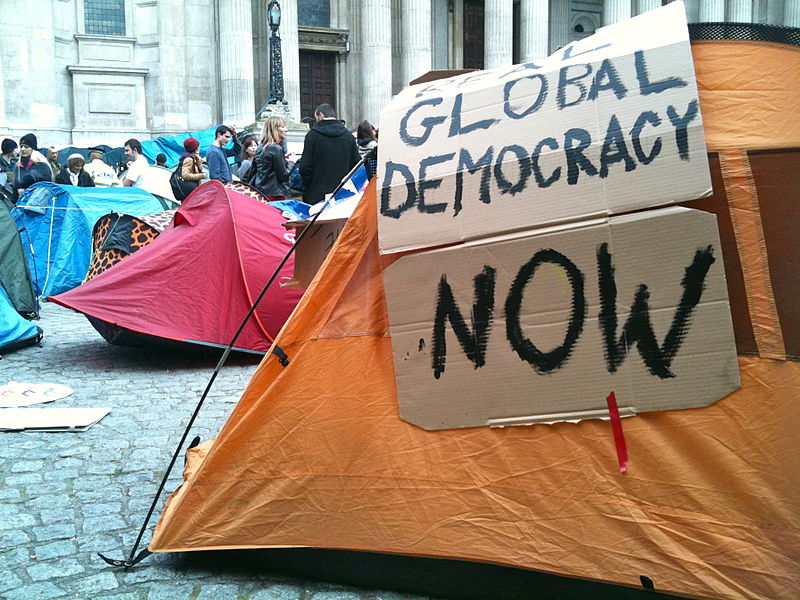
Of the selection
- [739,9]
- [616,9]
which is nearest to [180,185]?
[616,9]

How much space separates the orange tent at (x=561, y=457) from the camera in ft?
8.50

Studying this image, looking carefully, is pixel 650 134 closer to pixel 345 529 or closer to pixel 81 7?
pixel 345 529

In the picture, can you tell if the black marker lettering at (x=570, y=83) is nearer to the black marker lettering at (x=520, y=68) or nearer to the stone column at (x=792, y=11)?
the black marker lettering at (x=520, y=68)

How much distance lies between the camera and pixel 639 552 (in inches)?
106

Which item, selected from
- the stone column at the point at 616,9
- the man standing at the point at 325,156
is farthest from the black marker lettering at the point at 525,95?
the stone column at the point at 616,9

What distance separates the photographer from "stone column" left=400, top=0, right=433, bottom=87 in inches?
1064

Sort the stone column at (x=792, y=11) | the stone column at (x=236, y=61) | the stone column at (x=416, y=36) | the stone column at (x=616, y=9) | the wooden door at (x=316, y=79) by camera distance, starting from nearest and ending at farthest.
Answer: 1. the stone column at (x=236, y=61)
2. the stone column at (x=416, y=36)
3. the wooden door at (x=316, y=79)
4. the stone column at (x=616, y=9)
5. the stone column at (x=792, y=11)

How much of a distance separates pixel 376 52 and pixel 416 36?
1.54 m

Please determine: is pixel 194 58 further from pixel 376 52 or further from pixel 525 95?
pixel 525 95

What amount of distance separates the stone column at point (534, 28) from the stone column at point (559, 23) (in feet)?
11.0

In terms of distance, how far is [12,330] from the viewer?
794 cm

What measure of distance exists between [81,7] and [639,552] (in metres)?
26.1

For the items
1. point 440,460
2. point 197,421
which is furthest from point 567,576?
point 197,421

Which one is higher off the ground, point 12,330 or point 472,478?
point 472,478
